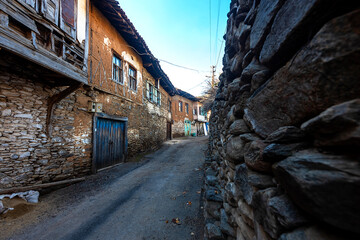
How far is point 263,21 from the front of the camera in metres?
1.12

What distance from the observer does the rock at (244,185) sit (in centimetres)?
111

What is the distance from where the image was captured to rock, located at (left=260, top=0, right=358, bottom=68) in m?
0.63

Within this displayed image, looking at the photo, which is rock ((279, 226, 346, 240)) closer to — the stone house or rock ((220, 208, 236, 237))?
rock ((220, 208, 236, 237))

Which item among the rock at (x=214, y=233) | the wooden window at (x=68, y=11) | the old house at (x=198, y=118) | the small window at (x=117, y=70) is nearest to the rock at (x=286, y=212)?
the rock at (x=214, y=233)

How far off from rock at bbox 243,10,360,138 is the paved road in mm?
2365

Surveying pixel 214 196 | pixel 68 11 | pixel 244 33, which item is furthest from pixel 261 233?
pixel 68 11

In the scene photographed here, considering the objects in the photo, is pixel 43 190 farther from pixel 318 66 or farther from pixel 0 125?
pixel 318 66

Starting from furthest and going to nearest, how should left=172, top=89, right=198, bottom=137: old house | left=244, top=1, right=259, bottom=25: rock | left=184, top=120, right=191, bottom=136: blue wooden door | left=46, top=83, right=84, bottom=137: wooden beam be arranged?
left=184, top=120, right=191, bottom=136: blue wooden door
left=172, top=89, right=198, bottom=137: old house
left=46, top=83, right=84, bottom=137: wooden beam
left=244, top=1, right=259, bottom=25: rock

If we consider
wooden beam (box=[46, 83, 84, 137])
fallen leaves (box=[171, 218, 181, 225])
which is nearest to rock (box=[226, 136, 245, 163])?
fallen leaves (box=[171, 218, 181, 225])

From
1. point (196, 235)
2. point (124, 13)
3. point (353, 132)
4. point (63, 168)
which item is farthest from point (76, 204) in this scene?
point (124, 13)

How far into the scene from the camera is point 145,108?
353 inches

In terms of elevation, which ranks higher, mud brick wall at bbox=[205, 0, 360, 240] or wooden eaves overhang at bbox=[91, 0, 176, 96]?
wooden eaves overhang at bbox=[91, 0, 176, 96]

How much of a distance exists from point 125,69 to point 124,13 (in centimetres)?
227

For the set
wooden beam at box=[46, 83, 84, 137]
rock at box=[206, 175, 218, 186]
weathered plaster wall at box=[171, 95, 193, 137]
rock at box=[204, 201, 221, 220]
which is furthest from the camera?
weathered plaster wall at box=[171, 95, 193, 137]
